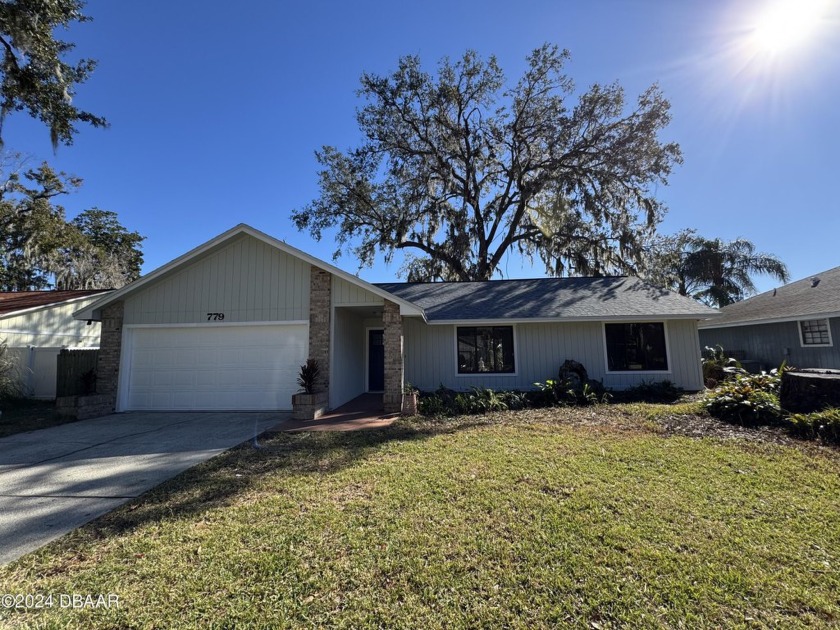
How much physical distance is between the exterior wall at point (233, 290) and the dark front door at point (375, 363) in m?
4.31

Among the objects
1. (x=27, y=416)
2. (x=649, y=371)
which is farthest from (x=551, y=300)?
(x=27, y=416)

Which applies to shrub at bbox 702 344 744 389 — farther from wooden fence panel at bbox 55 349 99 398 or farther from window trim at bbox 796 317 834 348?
wooden fence panel at bbox 55 349 99 398

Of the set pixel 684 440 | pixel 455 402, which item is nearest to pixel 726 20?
pixel 684 440

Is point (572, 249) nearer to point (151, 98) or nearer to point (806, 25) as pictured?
point (806, 25)

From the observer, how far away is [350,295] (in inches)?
385

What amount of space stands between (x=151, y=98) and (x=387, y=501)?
1339cm

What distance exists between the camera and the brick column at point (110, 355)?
992cm

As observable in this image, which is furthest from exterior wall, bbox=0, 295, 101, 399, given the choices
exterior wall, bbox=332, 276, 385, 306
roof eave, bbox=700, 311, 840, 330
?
roof eave, bbox=700, 311, 840, 330

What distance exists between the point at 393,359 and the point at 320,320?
6.72 ft

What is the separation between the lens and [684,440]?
6375 mm

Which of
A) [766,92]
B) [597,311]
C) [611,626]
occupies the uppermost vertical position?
[766,92]

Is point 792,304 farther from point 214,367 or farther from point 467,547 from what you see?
point 214,367

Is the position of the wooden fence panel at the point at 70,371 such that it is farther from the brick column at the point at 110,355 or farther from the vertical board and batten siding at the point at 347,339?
the vertical board and batten siding at the point at 347,339

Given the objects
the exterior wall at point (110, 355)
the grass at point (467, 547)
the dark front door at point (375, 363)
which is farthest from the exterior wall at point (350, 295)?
the exterior wall at point (110, 355)
